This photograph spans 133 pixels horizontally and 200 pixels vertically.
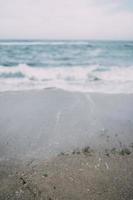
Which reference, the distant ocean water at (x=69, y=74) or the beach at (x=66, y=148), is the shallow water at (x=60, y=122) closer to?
the beach at (x=66, y=148)

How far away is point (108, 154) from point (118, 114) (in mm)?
2267

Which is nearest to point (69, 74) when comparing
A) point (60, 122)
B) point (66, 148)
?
point (60, 122)

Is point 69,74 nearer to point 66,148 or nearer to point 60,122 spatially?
point 60,122

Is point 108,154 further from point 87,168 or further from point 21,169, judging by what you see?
point 21,169

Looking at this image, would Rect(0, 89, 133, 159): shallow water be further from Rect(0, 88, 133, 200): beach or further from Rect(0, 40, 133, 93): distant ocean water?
Rect(0, 40, 133, 93): distant ocean water

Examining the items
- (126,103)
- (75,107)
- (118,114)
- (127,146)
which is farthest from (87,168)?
(126,103)

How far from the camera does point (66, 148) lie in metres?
4.45

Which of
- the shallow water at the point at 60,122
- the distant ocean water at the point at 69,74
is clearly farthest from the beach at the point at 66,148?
the distant ocean water at the point at 69,74

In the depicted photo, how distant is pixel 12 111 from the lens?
21.4 ft

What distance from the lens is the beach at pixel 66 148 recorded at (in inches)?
129

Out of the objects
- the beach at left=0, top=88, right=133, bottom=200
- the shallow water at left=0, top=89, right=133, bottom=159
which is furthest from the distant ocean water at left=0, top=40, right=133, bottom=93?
the beach at left=0, top=88, right=133, bottom=200

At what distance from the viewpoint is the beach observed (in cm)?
327

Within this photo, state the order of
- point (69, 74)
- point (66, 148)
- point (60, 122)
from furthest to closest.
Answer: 1. point (69, 74)
2. point (60, 122)
3. point (66, 148)

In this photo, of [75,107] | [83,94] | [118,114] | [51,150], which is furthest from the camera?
[83,94]
